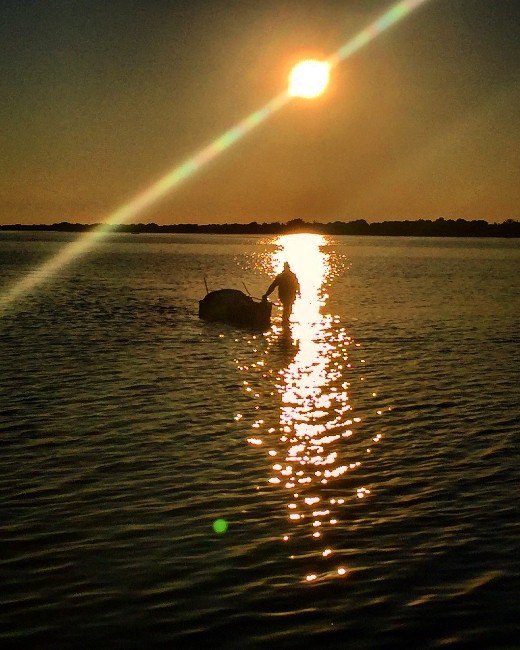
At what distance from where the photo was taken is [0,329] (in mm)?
33906

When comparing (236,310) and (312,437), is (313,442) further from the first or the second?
(236,310)

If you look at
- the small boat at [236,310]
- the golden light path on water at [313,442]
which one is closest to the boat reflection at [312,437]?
the golden light path on water at [313,442]

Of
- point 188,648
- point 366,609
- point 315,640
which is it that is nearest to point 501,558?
point 366,609

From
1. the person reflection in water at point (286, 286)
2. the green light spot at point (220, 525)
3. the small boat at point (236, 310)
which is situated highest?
the person reflection in water at point (286, 286)

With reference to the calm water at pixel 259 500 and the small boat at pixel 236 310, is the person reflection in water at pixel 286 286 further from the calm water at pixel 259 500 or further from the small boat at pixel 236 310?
the calm water at pixel 259 500

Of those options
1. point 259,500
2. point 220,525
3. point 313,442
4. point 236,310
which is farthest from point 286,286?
point 220,525

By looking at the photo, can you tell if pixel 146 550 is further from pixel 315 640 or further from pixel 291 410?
pixel 291 410

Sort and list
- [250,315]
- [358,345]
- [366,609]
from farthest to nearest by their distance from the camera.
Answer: [250,315] < [358,345] < [366,609]

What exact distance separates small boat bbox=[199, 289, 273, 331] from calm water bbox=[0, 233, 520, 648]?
1045cm

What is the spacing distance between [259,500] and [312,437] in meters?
3.92

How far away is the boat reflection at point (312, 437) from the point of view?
1052 centimetres

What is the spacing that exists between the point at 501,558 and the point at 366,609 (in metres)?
2.21

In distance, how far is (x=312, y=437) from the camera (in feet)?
50.1

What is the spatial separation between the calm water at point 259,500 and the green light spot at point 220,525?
0.40 ft
